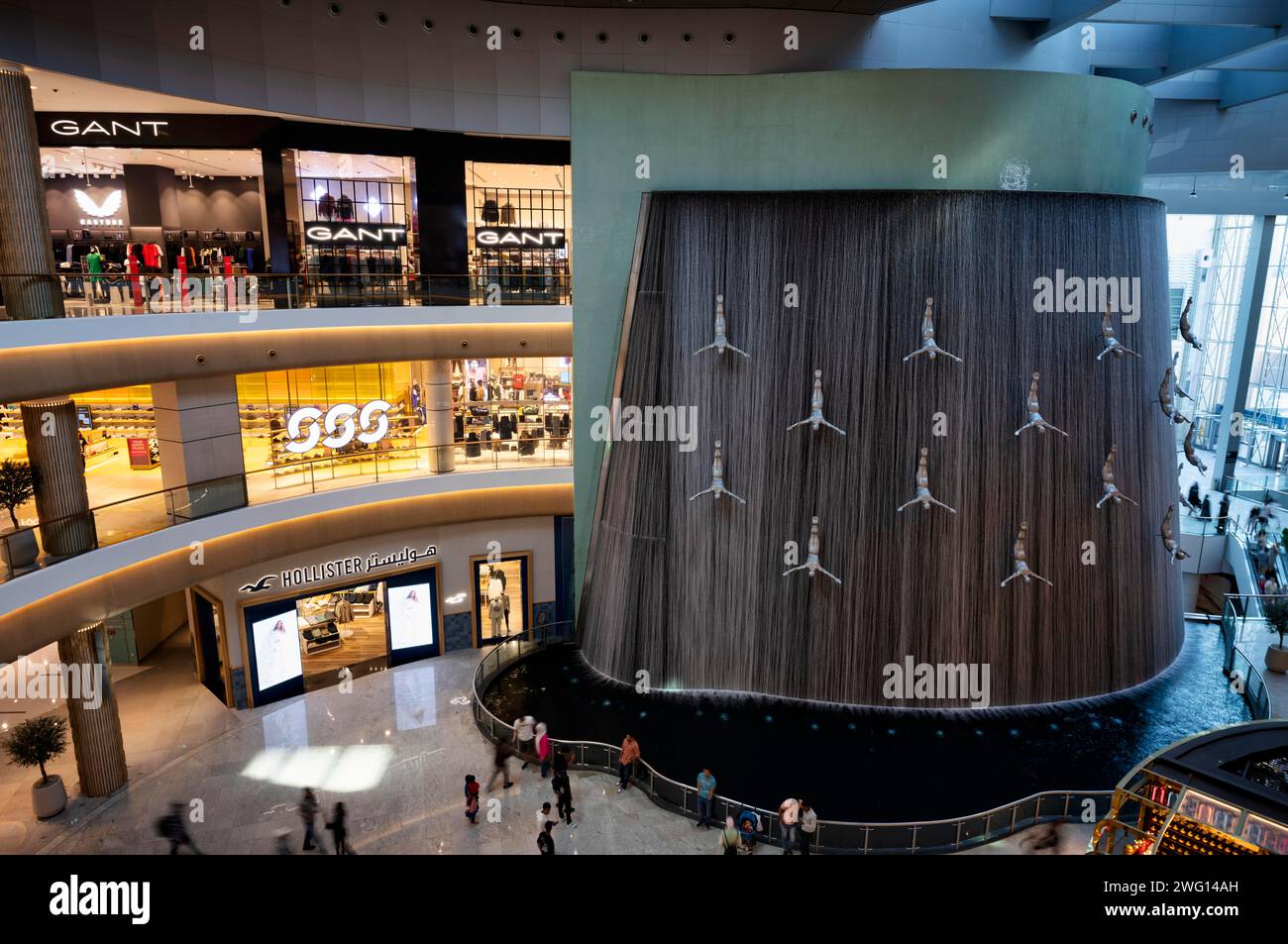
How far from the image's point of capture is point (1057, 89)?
48.3 ft

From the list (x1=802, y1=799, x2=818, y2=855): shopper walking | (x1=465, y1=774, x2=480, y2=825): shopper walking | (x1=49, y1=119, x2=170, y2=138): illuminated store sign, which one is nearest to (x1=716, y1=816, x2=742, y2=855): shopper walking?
(x1=802, y1=799, x2=818, y2=855): shopper walking

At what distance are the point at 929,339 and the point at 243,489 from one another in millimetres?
12116

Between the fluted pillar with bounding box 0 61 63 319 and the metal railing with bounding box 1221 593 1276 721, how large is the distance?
18.8 meters

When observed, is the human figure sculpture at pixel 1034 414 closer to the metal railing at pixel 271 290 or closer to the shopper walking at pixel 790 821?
the shopper walking at pixel 790 821

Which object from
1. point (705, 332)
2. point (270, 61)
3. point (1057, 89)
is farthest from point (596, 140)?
point (1057, 89)

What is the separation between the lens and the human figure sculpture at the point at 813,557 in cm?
1446

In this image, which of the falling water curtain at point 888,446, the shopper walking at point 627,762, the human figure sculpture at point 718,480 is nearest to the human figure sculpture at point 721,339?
the falling water curtain at point 888,446

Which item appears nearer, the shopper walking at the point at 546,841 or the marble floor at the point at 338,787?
the shopper walking at the point at 546,841
